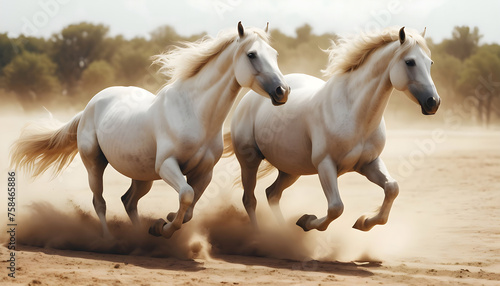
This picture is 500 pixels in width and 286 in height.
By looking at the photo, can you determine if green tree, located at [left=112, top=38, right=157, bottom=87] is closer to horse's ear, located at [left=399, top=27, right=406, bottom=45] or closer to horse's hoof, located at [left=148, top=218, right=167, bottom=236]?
horse's hoof, located at [left=148, top=218, right=167, bottom=236]

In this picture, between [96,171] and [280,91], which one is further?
[96,171]

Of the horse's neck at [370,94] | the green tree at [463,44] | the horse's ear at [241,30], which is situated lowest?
the horse's neck at [370,94]

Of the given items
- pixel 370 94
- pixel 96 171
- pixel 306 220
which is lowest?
pixel 306 220

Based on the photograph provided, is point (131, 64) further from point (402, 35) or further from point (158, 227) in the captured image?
point (402, 35)

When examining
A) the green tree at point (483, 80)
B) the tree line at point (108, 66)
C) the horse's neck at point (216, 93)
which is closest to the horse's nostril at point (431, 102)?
the horse's neck at point (216, 93)

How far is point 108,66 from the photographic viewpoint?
43.0 meters

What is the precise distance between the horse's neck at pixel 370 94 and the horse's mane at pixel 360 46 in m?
0.10

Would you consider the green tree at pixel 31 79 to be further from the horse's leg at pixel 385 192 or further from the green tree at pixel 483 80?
the horse's leg at pixel 385 192

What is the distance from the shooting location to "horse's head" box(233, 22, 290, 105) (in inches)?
234

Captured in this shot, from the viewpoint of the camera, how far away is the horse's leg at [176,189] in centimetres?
586

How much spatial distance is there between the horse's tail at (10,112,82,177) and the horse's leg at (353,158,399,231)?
3.33m

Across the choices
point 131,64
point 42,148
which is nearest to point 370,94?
point 42,148

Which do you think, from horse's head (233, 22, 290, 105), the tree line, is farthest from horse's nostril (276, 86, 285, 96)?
the tree line

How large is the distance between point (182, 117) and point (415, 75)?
2154mm
